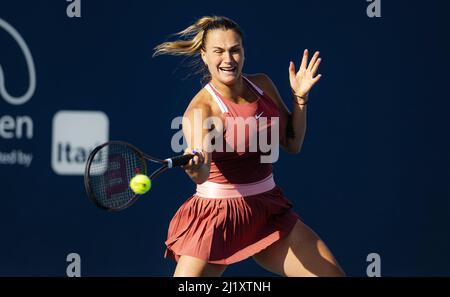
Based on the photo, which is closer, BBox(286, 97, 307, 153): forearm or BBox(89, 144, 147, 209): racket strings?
BBox(89, 144, 147, 209): racket strings

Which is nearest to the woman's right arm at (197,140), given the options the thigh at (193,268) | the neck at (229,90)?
the neck at (229,90)

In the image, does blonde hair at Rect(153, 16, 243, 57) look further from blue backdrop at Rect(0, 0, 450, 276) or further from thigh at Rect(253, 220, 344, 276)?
blue backdrop at Rect(0, 0, 450, 276)

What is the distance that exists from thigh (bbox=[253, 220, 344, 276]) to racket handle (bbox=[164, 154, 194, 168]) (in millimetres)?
675

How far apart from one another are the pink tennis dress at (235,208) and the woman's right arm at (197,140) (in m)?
0.12

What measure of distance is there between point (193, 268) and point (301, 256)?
0.46m

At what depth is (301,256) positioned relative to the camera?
11.9 ft

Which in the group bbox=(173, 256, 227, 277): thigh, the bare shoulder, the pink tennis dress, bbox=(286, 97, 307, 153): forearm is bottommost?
bbox=(173, 256, 227, 277): thigh

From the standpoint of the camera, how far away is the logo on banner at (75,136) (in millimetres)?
4988

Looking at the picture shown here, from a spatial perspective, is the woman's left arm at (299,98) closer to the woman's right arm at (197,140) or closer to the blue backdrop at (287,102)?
the woman's right arm at (197,140)

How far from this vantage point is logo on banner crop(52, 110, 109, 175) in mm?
4988

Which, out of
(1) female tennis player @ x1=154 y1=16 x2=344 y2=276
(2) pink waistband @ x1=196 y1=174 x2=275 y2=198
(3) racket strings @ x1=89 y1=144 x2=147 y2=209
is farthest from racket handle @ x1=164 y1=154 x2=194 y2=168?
(2) pink waistband @ x1=196 y1=174 x2=275 y2=198

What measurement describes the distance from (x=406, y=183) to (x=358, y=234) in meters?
0.41
